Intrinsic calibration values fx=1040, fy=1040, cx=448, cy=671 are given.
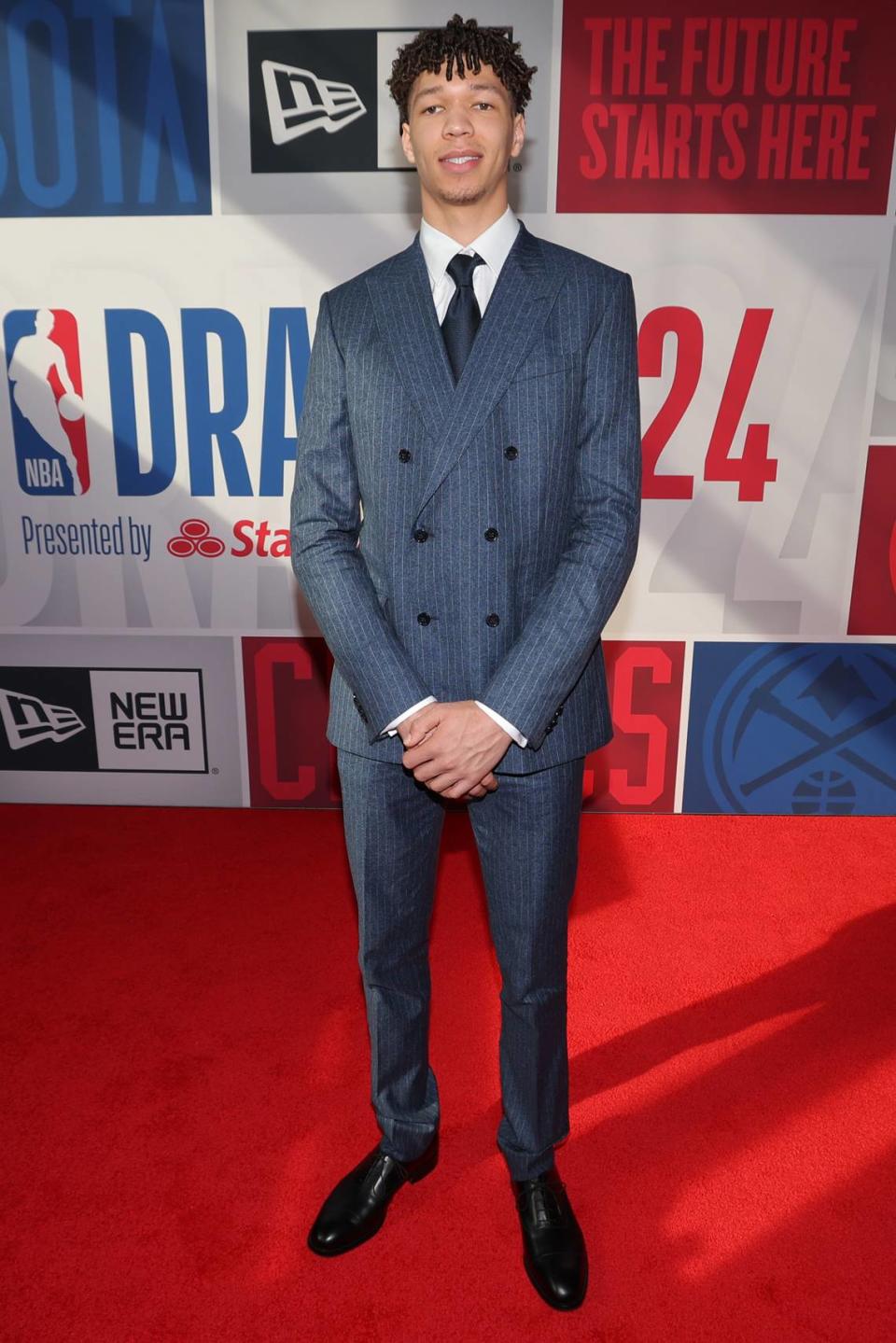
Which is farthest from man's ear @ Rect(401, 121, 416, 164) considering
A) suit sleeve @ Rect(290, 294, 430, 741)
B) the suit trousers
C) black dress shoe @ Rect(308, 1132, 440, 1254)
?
black dress shoe @ Rect(308, 1132, 440, 1254)

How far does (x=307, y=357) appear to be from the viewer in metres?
3.08

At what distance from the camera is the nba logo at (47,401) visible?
311 cm

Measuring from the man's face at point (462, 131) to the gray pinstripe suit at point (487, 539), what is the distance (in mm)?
116

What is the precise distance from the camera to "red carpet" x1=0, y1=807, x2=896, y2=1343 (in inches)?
66.3

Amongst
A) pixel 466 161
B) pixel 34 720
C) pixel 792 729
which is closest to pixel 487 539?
pixel 466 161

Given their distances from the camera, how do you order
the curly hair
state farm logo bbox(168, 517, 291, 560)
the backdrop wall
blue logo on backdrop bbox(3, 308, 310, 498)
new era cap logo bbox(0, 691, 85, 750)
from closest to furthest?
the curly hair
the backdrop wall
blue logo on backdrop bbox(3, 308, 310, 498)
state farm logo bbox(168, 517, 291, 560)
new era cap logo bbox(0, 691, 85, 750)

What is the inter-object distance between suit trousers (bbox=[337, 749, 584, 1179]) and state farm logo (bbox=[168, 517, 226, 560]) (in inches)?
69.4

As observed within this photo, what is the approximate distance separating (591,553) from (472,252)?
0.48 metres

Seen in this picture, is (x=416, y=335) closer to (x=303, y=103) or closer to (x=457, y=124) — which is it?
(x=457, y=124)

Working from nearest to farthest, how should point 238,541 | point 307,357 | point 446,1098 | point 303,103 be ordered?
point 446,1098, point 303,103, point 307,357, point 238,541

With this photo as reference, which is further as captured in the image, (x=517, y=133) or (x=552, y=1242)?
(x=552, y=1242)

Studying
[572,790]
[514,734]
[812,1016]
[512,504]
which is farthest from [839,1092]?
[512,504]

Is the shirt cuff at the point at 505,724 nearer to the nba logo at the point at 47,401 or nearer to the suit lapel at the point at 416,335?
the suit lapel at the point at 416,335

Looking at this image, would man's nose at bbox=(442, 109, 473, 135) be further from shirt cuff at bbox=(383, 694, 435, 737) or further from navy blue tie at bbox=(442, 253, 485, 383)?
shirt cuff at bbox=(383, 694, 435, 737)
